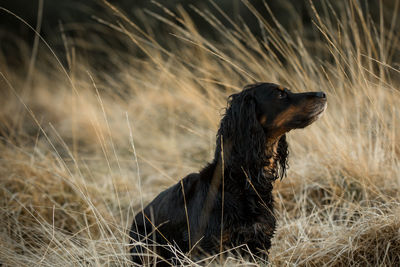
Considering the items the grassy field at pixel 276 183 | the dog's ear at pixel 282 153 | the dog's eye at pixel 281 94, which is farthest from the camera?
the dog's ear at pixel 282 153

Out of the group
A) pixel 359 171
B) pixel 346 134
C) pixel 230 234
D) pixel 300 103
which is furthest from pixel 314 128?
pixel 230 234

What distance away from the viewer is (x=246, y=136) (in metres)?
2.10

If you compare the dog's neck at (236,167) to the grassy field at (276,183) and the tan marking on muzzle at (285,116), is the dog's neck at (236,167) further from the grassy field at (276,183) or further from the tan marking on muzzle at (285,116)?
the grassy field at (276,183)

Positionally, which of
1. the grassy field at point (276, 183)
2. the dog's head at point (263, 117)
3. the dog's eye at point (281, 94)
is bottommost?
the grassy field at point (276, 183)

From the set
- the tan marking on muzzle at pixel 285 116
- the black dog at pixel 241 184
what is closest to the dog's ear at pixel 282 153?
the black dog at pixel 241 184

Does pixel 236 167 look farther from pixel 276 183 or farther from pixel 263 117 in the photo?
pixel 276 183

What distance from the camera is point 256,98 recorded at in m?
2.18

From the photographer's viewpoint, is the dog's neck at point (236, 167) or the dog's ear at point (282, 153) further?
the dog's ear at point (282, 153)

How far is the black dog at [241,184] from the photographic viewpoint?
205 cm

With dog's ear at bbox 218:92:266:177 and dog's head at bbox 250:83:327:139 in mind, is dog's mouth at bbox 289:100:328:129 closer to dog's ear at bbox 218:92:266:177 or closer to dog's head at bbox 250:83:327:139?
dog's head at bbox 250:83:327:139

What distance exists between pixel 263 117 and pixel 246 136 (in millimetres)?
157

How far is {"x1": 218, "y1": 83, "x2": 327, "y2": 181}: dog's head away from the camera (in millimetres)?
2064

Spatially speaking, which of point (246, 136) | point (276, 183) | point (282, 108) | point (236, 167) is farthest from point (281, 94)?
point (276, 183)

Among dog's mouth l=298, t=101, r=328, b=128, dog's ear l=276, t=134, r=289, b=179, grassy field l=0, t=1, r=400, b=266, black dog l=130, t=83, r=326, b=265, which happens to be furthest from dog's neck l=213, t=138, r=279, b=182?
grassy field l=0, t=1, r=400, b=266
